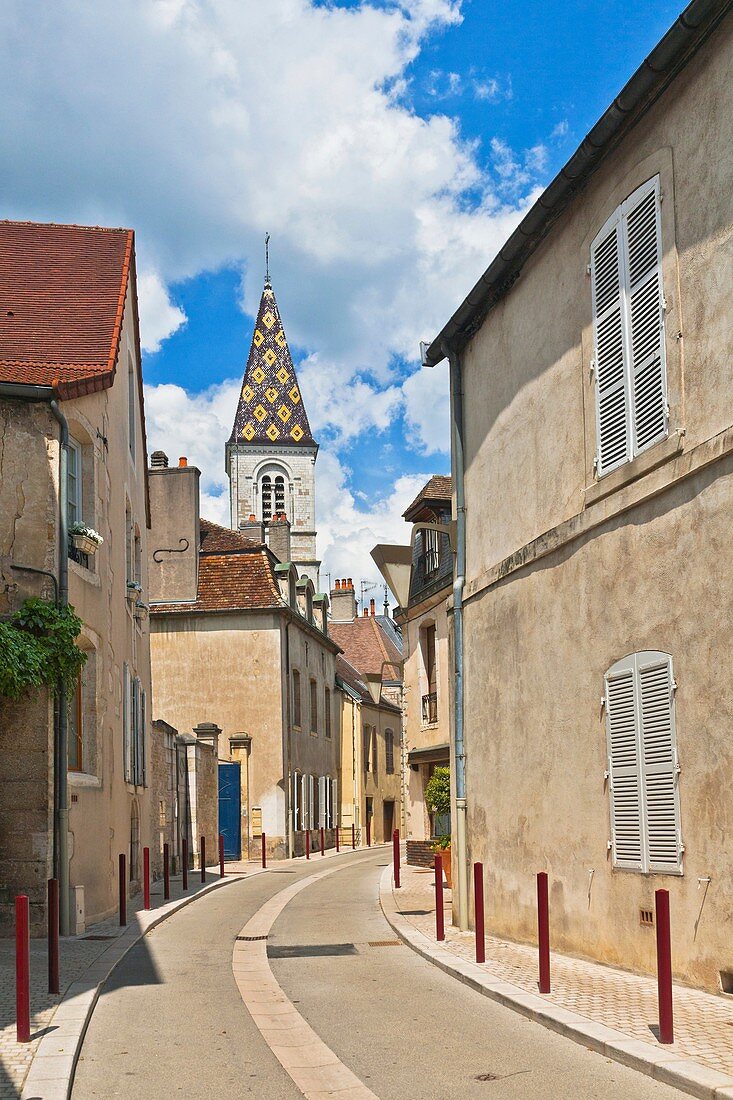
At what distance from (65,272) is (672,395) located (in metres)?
12.0

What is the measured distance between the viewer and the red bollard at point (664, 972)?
6293mm

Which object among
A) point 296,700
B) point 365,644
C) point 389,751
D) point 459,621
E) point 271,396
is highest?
point 271,396

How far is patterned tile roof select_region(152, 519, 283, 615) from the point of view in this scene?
32.3m

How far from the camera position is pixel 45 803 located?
12.5 m

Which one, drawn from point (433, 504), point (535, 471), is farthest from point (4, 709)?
point (433, 504)

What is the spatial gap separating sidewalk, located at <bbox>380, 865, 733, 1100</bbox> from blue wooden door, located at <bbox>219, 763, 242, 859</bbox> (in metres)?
19.6

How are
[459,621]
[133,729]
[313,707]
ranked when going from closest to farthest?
[459,621], [133,729], [313,707]

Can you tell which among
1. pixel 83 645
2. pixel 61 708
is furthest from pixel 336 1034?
pixel 83 645

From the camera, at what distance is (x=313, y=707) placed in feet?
124

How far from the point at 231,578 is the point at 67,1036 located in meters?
26.3

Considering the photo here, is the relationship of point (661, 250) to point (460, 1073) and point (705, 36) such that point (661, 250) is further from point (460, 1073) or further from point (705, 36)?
point (460, 1073)

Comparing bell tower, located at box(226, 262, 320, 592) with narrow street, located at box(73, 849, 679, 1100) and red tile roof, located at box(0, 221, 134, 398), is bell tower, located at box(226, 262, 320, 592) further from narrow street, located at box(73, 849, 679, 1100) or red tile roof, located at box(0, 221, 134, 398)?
narrow street, located at box(73, 849, 679, 1100)

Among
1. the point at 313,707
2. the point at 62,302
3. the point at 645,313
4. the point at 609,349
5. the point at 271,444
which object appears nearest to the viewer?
the point at 645,313

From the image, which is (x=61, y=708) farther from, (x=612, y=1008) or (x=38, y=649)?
(x=612, y=1008)
